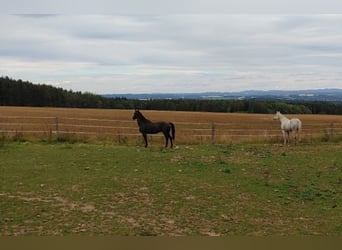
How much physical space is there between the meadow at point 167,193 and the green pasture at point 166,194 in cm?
1

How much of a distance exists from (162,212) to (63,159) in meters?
5.16

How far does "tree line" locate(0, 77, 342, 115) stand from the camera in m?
66.1

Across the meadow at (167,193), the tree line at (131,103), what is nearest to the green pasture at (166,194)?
the meadow at (167,193)

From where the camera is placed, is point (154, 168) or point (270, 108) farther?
point (270, 108)

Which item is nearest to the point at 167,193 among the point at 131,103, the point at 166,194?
the point at 166,194

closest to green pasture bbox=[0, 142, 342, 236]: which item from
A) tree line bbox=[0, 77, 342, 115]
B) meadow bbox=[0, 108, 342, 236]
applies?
meadow bbox=[0, 108, 342, 236]

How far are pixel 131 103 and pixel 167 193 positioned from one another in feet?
207

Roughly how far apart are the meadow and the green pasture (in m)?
0.01

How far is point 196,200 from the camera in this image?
249 inches

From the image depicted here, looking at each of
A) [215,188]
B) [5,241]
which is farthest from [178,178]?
[5,241]

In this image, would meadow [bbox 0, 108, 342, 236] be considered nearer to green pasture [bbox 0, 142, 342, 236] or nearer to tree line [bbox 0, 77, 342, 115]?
green pasture [bbox 0, 142, 342, 236]

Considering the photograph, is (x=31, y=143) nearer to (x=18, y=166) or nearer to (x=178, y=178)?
(x=18, y=166)

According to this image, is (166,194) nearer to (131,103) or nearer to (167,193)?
(167,193)

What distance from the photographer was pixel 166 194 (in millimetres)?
6664
